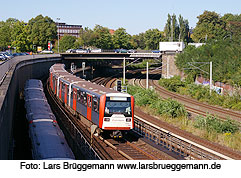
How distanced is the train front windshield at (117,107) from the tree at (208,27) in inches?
3693

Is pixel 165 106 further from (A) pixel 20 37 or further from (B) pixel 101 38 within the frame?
(B) pixel 101 38

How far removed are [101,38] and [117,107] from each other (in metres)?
A: 91.2

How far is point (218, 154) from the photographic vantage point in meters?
17.9

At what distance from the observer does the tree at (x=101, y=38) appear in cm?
10729

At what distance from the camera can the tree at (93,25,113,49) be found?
107294 mm

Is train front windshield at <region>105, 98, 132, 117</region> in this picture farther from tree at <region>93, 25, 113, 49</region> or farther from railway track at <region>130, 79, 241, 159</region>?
tree at <region>93, 25, 113, 49</region>

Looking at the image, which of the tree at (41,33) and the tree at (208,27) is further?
the tree at (208,27)

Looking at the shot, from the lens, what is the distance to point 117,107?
62.8ft

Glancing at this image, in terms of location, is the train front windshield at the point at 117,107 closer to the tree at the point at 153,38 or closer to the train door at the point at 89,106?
the train door at the point at 89,106

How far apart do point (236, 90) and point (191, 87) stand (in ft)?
25.2

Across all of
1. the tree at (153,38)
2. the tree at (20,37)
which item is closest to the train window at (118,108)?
the tree at (20,37)
